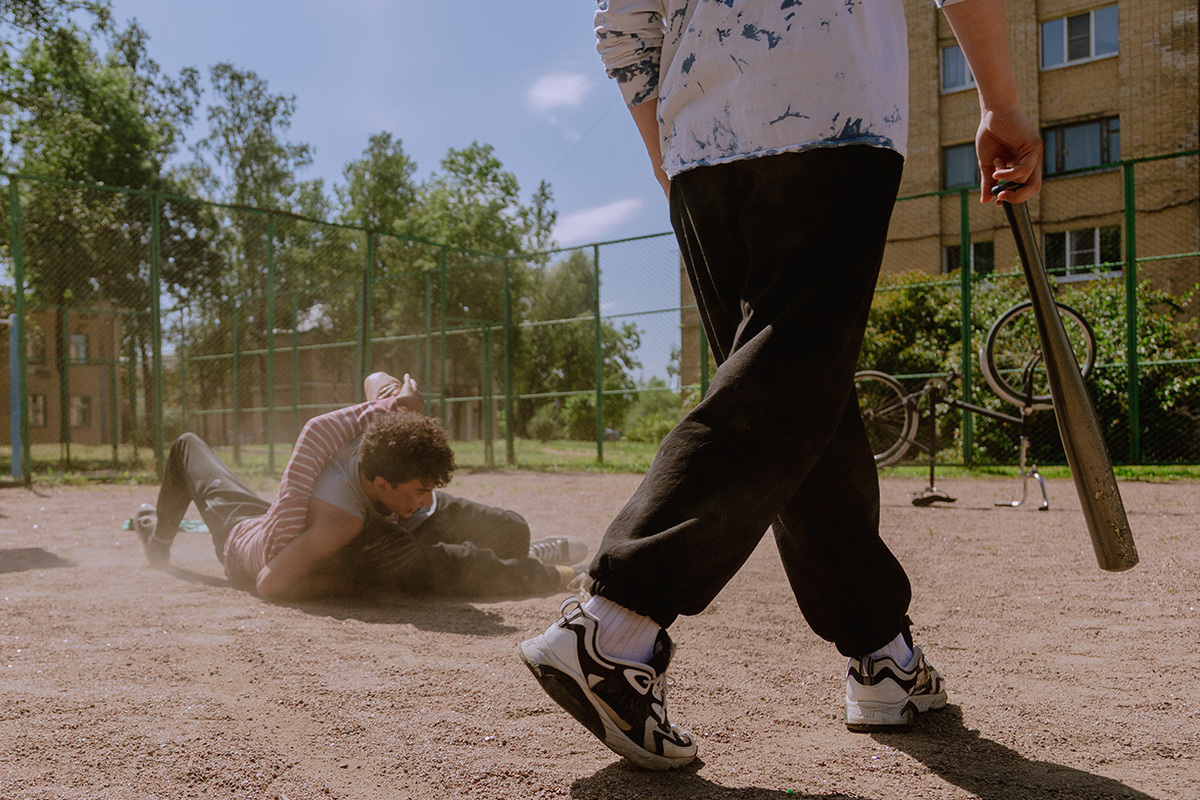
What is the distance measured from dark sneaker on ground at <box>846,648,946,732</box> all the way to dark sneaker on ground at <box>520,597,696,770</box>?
17.9 inches

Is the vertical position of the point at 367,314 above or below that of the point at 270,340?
above

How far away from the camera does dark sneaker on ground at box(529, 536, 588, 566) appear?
144 inches

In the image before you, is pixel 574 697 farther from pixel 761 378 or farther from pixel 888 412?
pixel 888 412

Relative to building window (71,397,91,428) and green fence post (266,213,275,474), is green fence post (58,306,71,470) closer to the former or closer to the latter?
building window (71,397,91,428)

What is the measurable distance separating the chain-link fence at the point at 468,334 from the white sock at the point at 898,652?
25.6 ft

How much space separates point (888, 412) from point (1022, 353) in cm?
185

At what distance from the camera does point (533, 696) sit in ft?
6.22

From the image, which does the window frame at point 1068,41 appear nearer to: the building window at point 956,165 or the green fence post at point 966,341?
the building window at point 956,165

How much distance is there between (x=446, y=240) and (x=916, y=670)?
104 ft

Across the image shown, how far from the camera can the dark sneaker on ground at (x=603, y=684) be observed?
1.30 m

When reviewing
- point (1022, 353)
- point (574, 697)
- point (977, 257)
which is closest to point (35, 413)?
point (1022, 353)

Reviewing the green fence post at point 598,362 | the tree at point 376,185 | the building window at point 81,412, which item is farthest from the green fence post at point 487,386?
the tree at point 376,185

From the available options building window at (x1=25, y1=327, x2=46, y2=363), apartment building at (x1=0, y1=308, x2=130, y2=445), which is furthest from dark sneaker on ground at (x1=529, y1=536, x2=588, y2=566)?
building window at (x1=25, y1=327, x2=46, y2=363)

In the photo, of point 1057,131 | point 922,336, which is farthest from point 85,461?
point 1057,131
